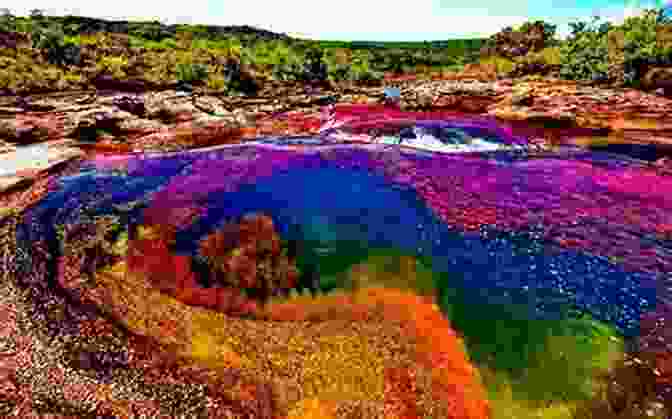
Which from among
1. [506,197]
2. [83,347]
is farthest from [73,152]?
[506,197]

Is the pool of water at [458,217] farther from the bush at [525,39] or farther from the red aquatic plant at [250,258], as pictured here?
the bush at [525,39]

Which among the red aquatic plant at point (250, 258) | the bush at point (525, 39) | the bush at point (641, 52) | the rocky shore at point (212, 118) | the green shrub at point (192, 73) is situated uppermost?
the bush at point (525, 39)

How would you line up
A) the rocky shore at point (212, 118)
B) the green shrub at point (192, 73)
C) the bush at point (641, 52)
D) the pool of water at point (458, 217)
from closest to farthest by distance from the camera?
the pool of water at point (458, 217) → the rocky shore at point (212, 118) → the bush at point (641, 52) → the green shrub at point (192, 73)

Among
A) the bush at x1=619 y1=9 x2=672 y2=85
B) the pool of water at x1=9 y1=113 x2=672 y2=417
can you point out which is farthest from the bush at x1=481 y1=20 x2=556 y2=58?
the pool of water at x1=9 y1=113 x2=672 y2=417

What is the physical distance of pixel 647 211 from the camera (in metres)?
13.8

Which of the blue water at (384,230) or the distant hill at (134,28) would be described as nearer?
the blue water at (384,230)

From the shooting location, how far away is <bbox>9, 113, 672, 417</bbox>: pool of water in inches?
366

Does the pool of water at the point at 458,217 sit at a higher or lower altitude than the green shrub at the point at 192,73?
lower

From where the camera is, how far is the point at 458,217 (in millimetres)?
13477

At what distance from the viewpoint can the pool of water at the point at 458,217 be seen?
9.29m

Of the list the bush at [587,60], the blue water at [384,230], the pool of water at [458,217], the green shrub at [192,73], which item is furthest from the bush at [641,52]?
the green shrub at [192,73]

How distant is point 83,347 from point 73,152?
19019 mm

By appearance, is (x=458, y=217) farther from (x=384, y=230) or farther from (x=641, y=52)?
(x=641, y=52)

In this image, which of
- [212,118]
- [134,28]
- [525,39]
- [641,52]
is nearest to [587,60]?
[641,52]
